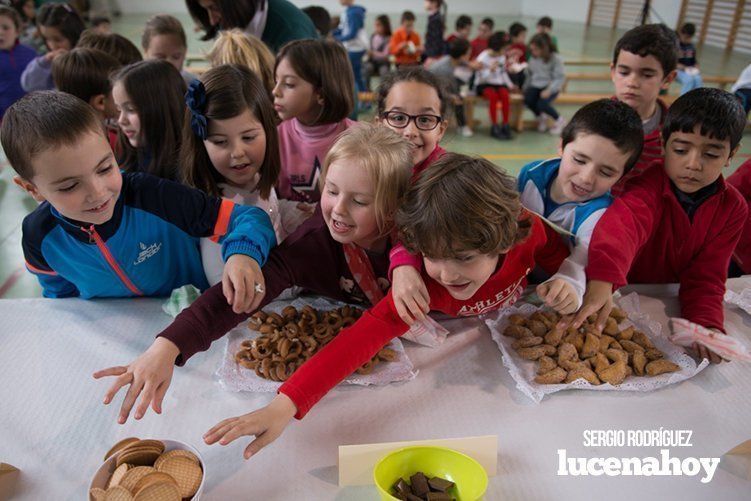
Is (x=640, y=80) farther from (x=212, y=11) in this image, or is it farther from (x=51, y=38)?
(x=51, y=38)

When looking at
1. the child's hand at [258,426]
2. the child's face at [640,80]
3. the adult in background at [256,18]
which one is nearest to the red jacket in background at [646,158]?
the child's face at [640,80]

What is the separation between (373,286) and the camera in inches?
48.7

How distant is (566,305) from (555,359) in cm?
12

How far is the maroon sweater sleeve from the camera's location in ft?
3.34

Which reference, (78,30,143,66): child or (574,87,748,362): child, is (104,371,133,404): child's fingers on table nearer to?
(574,87,748,362): child

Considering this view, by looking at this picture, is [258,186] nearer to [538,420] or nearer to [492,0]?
[538,420]

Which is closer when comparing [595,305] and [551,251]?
[595,305]

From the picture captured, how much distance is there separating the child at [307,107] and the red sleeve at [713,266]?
3.71 feet

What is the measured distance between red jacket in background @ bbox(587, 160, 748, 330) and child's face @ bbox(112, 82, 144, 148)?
4.37 feet

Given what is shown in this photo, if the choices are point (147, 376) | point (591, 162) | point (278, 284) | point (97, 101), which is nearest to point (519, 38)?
point (97, 101)

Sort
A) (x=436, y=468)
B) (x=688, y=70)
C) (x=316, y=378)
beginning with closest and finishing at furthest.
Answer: (x=436, y=468) → (x=316, y=378) → (x=688, y=70)

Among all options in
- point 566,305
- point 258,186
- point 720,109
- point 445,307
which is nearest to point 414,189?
point 445,307

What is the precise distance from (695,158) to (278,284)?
3.37 ft

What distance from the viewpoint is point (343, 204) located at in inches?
43.4
